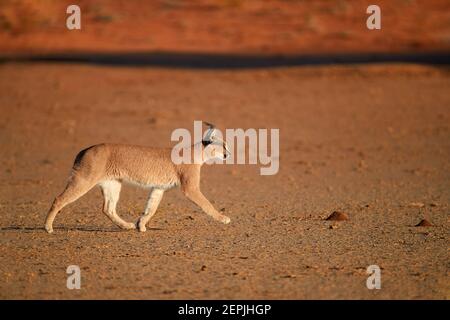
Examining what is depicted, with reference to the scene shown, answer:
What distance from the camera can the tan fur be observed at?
393 inches

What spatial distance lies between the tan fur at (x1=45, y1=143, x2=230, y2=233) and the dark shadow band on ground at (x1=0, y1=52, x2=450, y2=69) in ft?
52.4

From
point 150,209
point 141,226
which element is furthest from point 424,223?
point 141,226

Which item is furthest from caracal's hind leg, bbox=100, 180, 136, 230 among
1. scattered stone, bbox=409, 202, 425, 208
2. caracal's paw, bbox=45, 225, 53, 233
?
scattered stone, bbox=409, 202, 425, 208

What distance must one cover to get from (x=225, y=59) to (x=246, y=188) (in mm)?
14338

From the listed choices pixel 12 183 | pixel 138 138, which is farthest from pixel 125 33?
pixel 12 183

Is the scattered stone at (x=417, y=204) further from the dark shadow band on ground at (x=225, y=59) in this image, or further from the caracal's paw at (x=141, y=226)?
the dark shadow band on ground at (x=225, y=59)

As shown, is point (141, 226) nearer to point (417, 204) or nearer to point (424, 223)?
point (424, 223)

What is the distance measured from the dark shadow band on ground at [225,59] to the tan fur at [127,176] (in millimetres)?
15984

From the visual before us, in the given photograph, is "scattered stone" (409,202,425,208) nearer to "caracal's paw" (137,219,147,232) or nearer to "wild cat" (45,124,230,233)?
"wild cat" (45,124,230,233)

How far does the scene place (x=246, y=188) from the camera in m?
13.8

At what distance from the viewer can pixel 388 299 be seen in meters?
7.47

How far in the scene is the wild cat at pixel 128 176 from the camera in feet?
32.8
